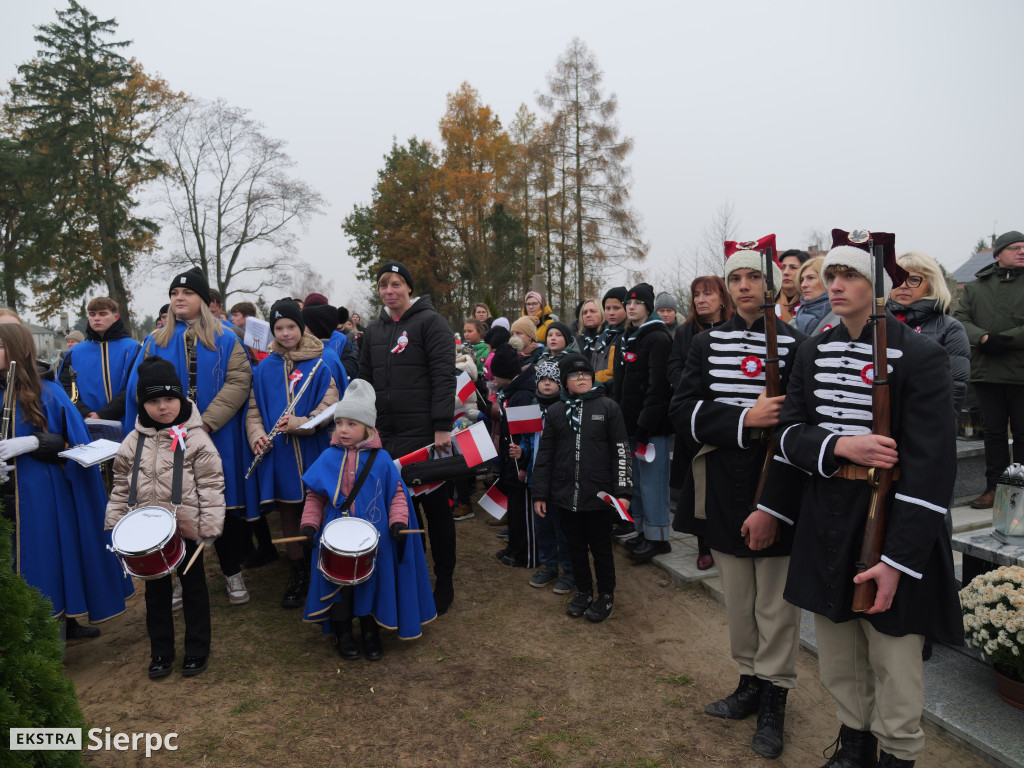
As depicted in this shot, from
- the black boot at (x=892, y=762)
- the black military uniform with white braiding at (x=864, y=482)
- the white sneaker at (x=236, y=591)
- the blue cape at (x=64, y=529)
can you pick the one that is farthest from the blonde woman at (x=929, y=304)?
the blue cape at (x=64, y=529)

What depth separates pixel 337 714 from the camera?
11.3ft

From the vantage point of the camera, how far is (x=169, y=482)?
385 centimetres

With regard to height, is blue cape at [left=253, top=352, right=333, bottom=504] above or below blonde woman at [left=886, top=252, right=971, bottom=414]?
below

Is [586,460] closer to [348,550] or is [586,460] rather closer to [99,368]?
[348,550]

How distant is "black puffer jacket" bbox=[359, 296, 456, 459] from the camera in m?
4.51

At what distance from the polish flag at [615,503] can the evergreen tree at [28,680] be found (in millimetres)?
3115

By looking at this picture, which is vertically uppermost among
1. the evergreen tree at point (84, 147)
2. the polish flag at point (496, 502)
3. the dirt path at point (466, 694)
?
the evergreen tree at point (84, 147)

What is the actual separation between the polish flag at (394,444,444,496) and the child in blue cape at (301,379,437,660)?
0.78 feet

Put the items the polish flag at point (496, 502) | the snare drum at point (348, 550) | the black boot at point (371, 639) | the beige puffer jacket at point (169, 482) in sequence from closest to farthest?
the snare drum at point (348, 550) < the beige puffer jacket at point (169, 482) < the black boot at point (371, 639) < the polish flag at point (496, 502)

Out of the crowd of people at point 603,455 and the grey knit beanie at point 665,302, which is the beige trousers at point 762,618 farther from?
the grey knit beanie at point 665,302

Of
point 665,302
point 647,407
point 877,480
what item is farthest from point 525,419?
point 877,480

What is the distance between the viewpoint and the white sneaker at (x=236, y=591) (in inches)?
190

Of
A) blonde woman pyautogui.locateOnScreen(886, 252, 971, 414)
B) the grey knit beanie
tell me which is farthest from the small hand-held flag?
the grey knit beanie

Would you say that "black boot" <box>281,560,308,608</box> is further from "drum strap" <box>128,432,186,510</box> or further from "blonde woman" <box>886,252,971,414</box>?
"blonde woman" <box>886,252,971,414</box>
